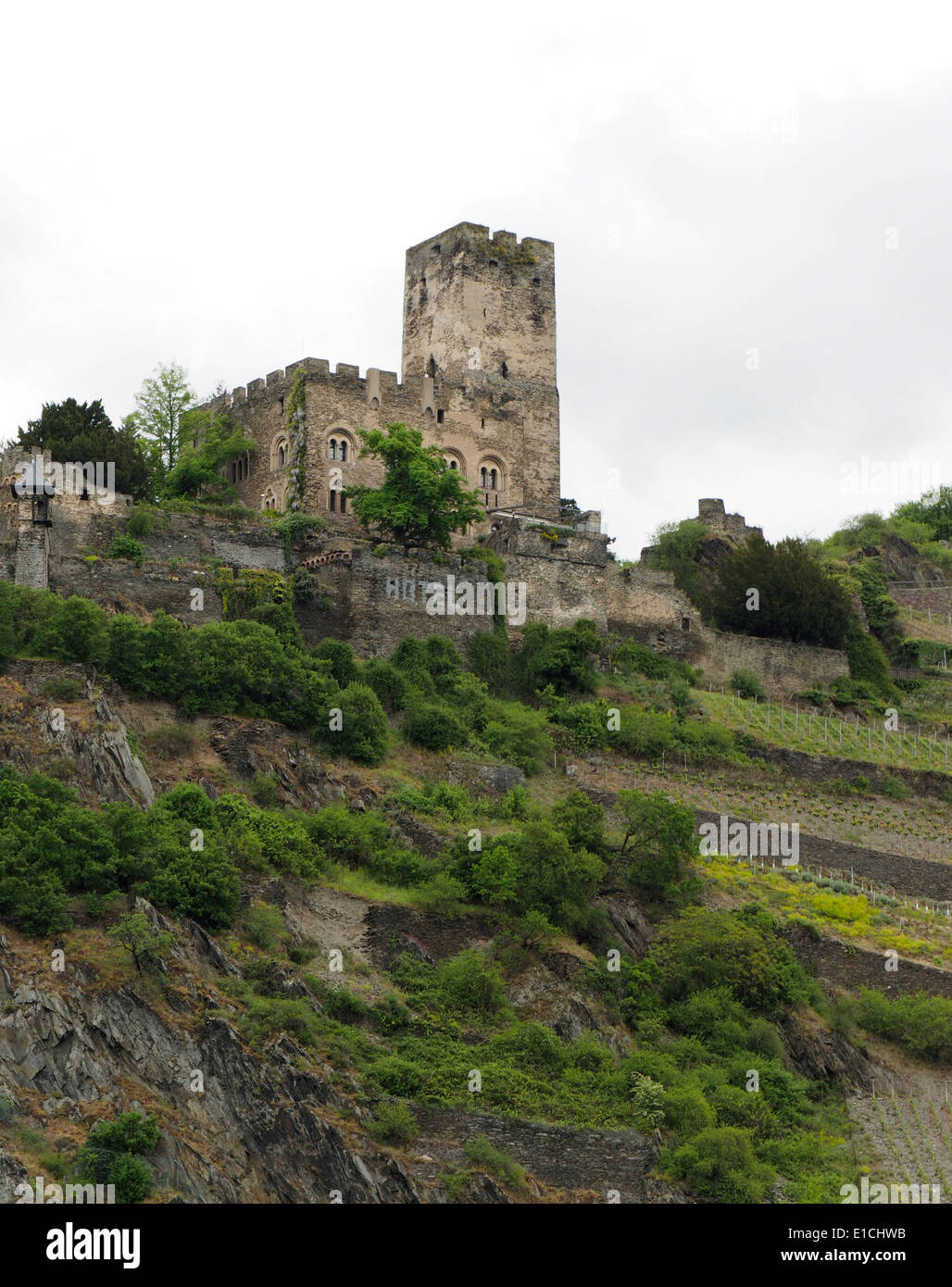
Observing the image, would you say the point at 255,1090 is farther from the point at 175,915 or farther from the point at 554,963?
the point at 554,963

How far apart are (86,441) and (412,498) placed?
9015mm

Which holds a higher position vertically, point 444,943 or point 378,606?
point 378,606

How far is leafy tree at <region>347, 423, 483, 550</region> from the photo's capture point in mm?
67188

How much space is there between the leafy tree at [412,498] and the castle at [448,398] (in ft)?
6.73

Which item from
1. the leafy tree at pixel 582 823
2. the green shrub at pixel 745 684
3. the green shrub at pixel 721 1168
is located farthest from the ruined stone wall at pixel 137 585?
the green shrub at pixel 721 1168

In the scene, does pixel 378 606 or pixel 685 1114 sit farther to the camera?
pixel 378 606

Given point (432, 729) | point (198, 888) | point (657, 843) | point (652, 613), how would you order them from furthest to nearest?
1. point (652, 613)
2. point (432, 729)
3. point (657, 843)
4. point (198, 888)

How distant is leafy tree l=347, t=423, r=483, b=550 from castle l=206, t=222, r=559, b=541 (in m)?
2.05

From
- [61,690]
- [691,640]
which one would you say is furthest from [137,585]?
[691,640]

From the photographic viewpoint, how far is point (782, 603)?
75625mm

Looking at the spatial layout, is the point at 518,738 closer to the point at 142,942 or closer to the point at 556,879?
the point at 556,879

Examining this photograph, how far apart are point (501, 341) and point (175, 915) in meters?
33.0

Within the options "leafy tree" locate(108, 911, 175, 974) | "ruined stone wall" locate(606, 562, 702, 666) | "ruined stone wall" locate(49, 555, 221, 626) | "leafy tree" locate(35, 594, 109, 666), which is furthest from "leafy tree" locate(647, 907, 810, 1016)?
"ruined stone wall" locate(606, 562, 702, 666)

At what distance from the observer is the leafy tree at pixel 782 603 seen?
248 ft
